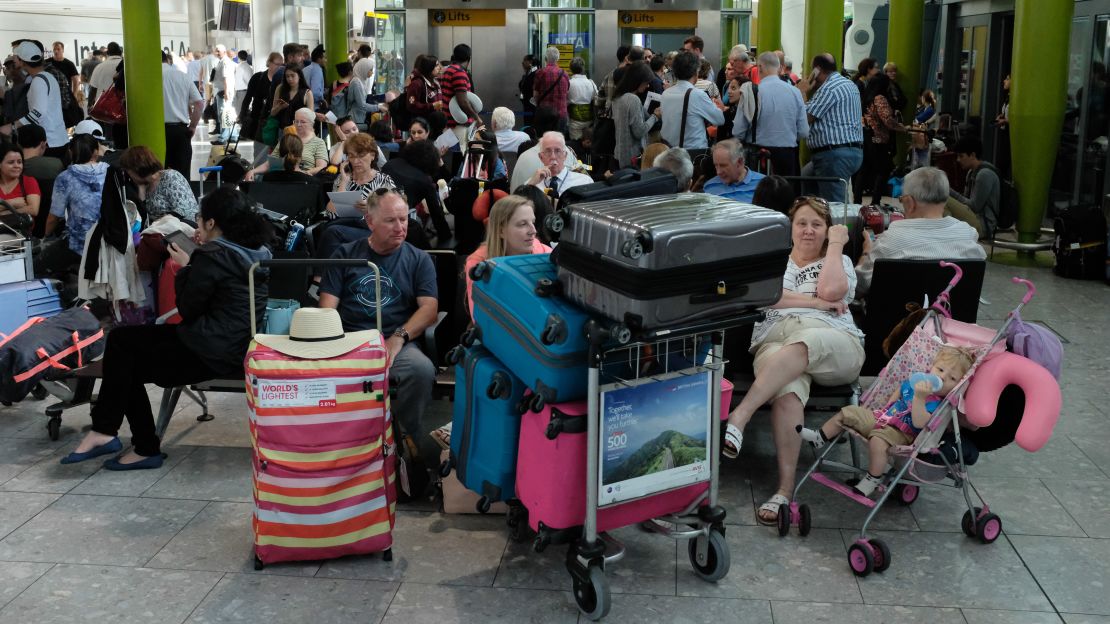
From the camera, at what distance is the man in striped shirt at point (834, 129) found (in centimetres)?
1048

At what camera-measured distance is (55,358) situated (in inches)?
235

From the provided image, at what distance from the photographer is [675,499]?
4.26m

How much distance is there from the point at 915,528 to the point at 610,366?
169 cm

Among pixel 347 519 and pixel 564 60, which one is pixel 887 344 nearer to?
pixel 347 519

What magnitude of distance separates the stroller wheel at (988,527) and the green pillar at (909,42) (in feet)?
41.7

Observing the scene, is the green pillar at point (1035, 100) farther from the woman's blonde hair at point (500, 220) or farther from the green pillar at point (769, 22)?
the green pillar at point (769, 22)

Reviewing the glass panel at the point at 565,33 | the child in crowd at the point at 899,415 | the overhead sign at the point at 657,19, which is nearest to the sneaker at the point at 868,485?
the child in crowd at the point at 899,415

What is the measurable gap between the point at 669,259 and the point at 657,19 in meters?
18.9

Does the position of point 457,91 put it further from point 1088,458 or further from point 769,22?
point 769,22

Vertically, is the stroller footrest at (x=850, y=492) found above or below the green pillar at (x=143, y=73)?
below

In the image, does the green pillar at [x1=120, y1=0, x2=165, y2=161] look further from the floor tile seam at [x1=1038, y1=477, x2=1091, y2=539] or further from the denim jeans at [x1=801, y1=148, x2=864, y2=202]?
the floor tile seam at [x1=1038, y1=477, x2=1091, y2=539]

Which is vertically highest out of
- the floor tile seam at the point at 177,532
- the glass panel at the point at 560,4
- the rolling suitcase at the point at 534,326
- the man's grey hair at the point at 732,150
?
the glass panel at the point at 560,4

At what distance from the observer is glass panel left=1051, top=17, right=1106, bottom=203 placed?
1268 centimetres

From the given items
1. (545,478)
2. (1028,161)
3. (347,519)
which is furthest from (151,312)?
(1028,161)
